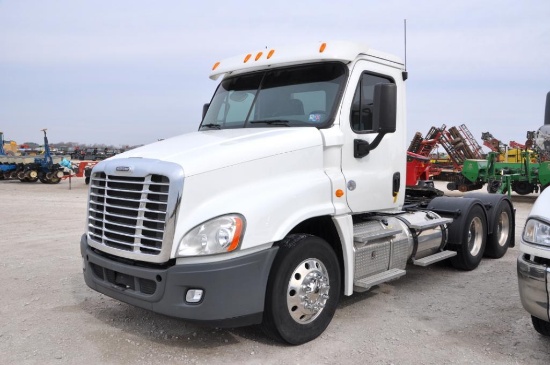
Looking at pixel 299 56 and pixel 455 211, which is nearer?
pixel 299 56

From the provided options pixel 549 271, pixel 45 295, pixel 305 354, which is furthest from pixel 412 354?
pixel 45 295

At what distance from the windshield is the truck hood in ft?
0.70

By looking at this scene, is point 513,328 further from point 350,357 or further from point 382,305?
point 350,357

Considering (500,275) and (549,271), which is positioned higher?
(549,271)

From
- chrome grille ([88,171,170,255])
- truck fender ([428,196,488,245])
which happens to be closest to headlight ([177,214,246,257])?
chrome grille ([88,171,170,255])

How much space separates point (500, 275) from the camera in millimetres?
6543

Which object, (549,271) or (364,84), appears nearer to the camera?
(549,271)

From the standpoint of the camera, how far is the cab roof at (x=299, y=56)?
15.1 feet

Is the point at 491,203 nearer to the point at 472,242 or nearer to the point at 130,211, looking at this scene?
the point at 472,242

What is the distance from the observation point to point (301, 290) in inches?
158

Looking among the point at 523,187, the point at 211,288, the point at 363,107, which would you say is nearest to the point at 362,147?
the point at 363,107

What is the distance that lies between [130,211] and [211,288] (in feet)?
3.17

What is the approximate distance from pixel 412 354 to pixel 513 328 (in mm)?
1302

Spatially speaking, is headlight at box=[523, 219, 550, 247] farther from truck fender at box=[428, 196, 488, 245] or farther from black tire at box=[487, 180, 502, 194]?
black tire at box=[487, 180, 502, 194]
